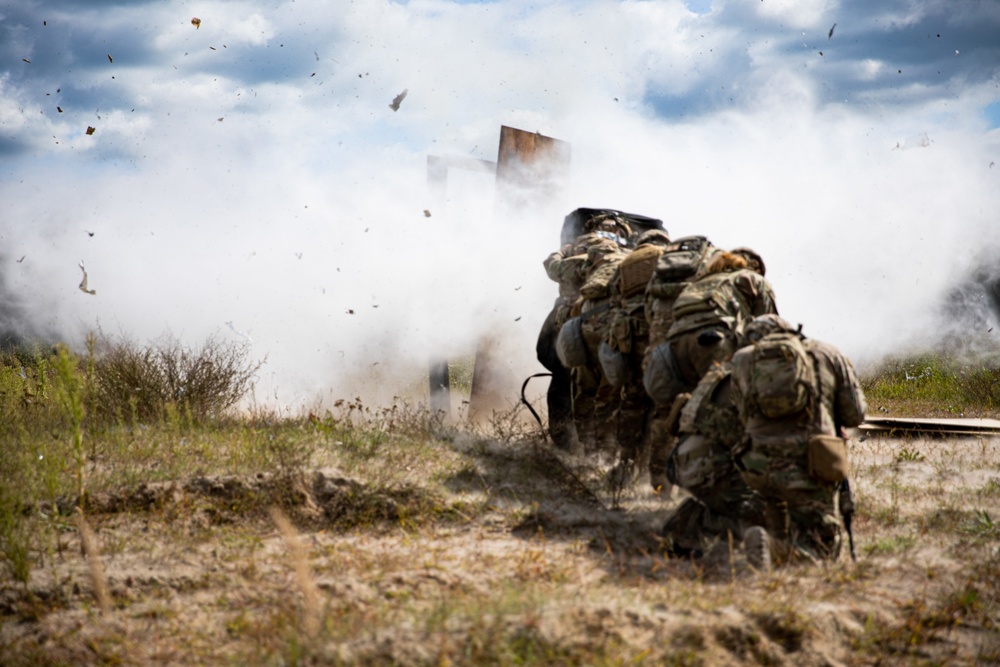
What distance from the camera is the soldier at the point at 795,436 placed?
16.7ft

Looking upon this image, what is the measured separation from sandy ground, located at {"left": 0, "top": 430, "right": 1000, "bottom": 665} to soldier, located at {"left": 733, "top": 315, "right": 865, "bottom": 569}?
0.28 meters

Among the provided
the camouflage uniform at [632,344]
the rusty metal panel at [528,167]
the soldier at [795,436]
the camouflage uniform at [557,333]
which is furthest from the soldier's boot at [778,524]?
the rusty metal panel at [528,167]

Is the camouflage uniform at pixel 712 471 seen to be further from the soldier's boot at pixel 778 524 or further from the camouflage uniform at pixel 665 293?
the camouflage uniform at pixel 665 293

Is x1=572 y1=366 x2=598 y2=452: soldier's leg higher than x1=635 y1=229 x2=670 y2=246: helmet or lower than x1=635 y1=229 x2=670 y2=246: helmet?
lower

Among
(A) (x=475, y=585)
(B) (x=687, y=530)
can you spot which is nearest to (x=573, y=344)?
(B) (x=687, y=530)

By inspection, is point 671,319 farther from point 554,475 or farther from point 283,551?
point 283,551

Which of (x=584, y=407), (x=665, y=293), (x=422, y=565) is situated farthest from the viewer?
(x=584, y=407)

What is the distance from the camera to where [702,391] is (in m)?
5.80

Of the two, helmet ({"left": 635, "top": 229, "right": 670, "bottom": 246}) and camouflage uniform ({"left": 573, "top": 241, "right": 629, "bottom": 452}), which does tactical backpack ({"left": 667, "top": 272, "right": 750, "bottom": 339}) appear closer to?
camouflage uniform ({"left": 573, "top": 241, "right": 629, "bottom": 452})

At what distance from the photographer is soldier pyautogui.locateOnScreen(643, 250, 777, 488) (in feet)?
20.8

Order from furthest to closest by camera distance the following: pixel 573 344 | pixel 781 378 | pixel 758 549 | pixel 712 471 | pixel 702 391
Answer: pixel 573 344 < pixel 702 391 < pixel 712 471 < pixel 781 378 < pixel 758 549

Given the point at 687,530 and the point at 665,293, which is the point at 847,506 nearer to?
the point at 687,530

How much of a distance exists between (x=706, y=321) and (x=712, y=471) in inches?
48.3

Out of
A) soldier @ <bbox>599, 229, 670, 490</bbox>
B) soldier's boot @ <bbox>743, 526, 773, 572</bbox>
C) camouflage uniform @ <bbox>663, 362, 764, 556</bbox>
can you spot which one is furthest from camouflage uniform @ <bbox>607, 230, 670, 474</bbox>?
soldier's boot @ <bbox>743, 526, 773, 572</bbox>
